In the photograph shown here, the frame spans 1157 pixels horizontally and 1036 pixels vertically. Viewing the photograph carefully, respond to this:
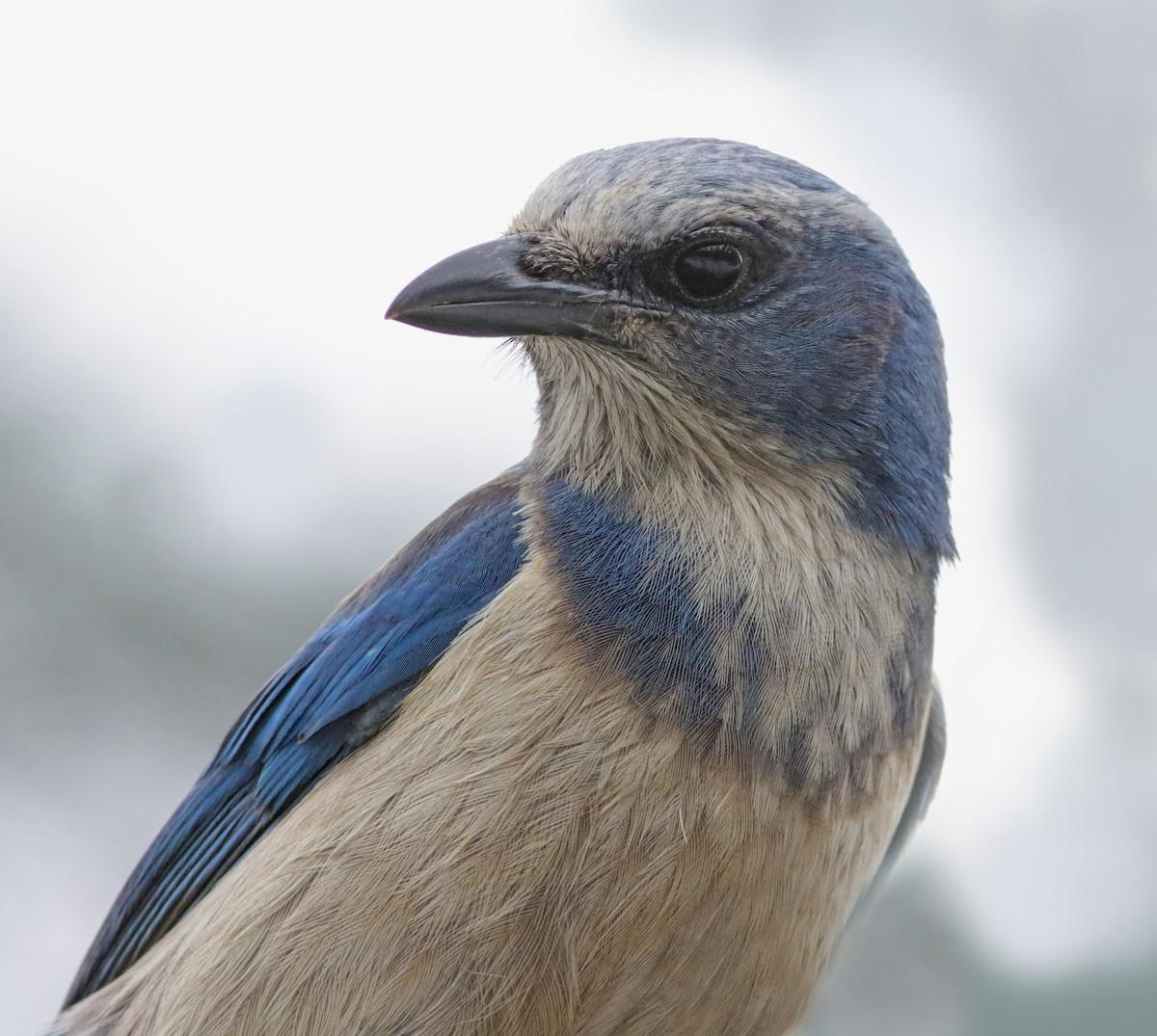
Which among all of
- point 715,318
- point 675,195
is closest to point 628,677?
point 715,318

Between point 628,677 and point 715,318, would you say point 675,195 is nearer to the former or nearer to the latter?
point 715,318

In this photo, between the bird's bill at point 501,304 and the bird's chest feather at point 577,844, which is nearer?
the bird's chest feather at point 577,844

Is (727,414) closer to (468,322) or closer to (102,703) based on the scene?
(468,322)

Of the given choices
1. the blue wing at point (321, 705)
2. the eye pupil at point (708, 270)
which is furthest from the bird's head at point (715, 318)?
the blue wing at point (321, 705)

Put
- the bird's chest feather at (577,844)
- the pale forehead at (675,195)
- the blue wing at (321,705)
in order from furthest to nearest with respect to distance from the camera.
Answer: the blue wing at (321,705) → the pale forehead at (675,195) → the bird's chest feather at (577,844)

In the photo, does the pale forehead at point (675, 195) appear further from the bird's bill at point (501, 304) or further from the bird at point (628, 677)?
the bird's bill at point (501, 304)

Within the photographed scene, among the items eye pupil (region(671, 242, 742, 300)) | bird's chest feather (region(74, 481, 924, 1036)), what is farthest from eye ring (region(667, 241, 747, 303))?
bird's chest feather (region(74, 481, 924, 1036))
